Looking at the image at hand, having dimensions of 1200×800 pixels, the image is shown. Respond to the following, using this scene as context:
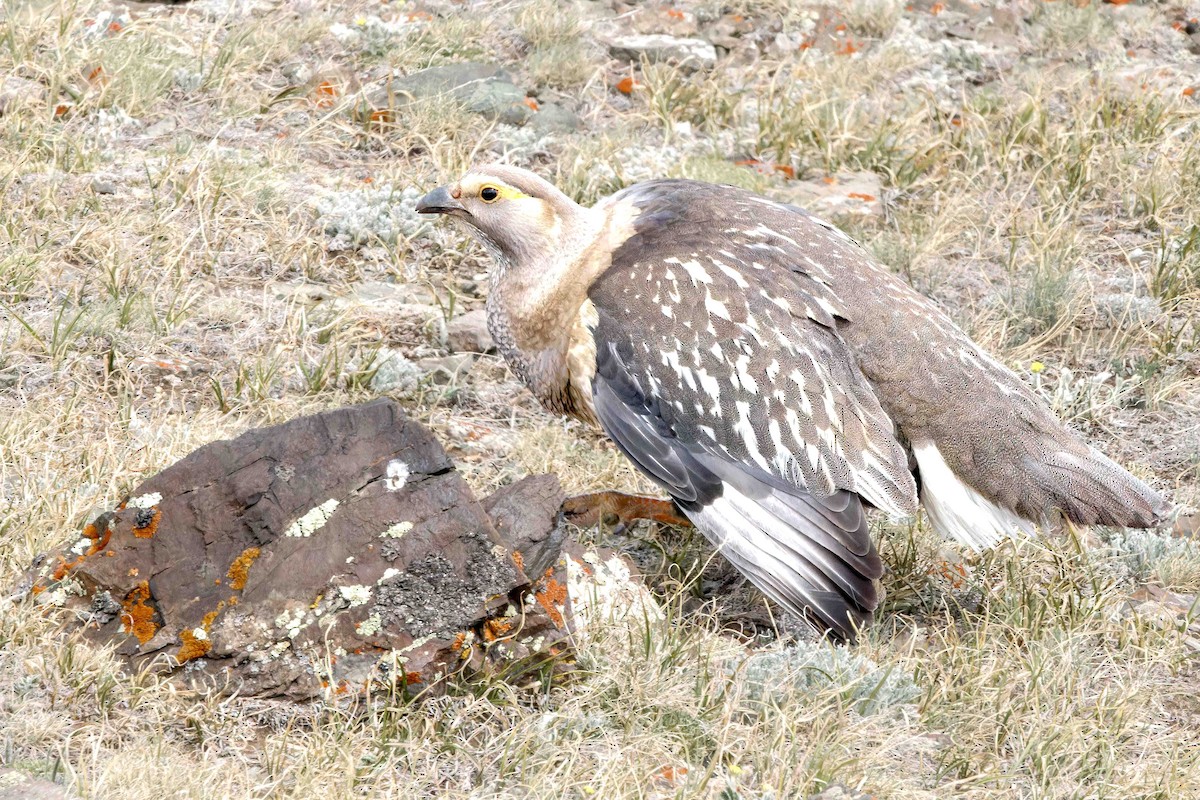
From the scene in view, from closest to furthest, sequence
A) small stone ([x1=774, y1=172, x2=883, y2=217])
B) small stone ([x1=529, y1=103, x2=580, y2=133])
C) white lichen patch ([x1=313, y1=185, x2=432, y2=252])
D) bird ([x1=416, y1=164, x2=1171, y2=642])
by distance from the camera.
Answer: bird ([x1=416, y1=164, x2=1171, y2=642]) → white lichen patch ([x1=313, y1=185, x2=432, y2=252]) → small stone ([x1=774, y1=172, x2=883, y2=217]) → small stone ([x1=529, y1=103, x2=580, y2=133])

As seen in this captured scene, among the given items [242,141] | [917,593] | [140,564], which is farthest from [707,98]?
[140,564]

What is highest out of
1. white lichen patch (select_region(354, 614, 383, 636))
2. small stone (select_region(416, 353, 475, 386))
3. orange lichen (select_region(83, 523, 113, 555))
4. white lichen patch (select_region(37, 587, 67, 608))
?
white lichen patch (select_region(354, 614, 383, 636))

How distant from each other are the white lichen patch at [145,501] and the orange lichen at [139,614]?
27cm

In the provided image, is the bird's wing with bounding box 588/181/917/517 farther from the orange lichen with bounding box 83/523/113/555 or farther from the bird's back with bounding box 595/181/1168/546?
the orange lichen with bounding box 83/523/113/555

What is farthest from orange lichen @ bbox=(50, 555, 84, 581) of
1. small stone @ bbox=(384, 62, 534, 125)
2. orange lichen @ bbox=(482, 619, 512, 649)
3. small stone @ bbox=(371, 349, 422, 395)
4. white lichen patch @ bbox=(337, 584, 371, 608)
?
small stone @ bbox=(384, 62, 534, 125)

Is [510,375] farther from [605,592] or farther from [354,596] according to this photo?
[354,596]

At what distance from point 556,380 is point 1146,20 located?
6732 millimetres

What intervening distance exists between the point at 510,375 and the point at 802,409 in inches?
84.4

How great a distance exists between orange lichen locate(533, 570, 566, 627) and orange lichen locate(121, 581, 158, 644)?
1294mm

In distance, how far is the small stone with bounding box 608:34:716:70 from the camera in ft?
30.8

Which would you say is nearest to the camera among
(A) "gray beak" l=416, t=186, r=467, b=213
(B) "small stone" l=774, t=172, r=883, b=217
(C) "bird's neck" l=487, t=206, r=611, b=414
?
(C) "bird's neck" l=487, t=206, r=611, b=414

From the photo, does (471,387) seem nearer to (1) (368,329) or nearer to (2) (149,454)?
(1) (368,329)

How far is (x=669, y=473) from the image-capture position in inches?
209

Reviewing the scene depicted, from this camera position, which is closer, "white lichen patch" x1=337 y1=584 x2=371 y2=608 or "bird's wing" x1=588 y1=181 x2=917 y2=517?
"white lichen patch" x1=337 y1=584 x2=371 y2=608
